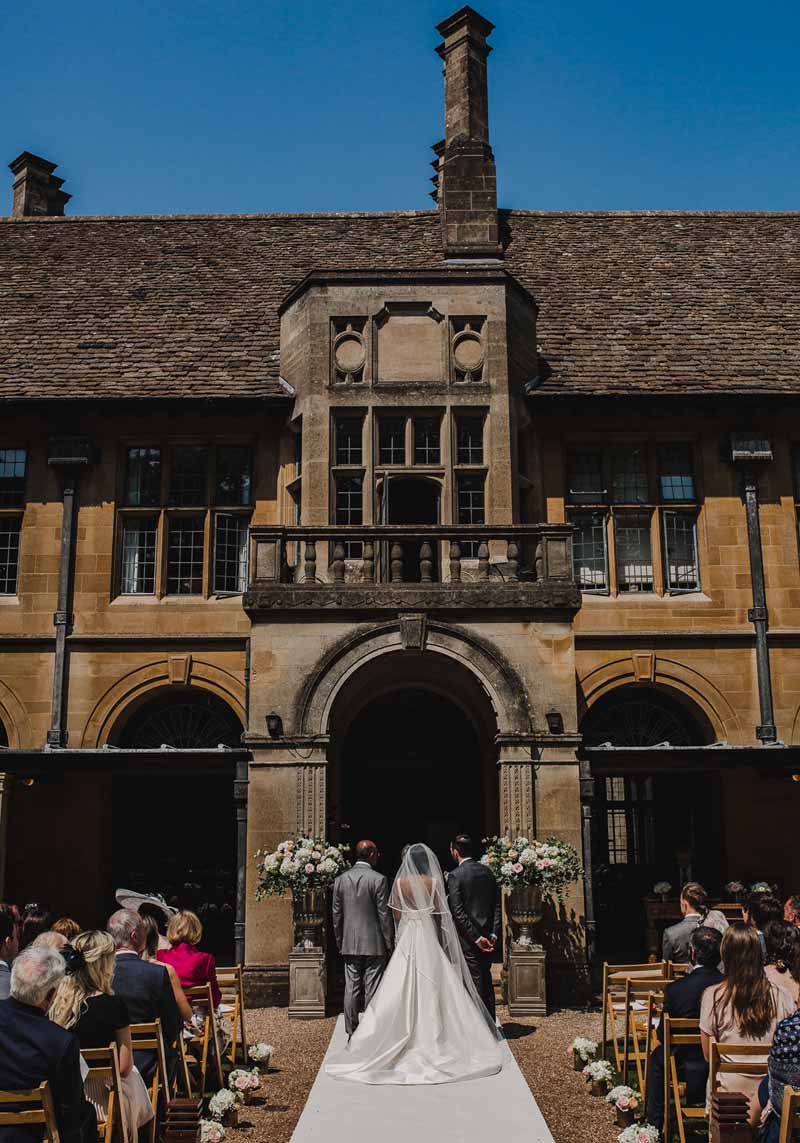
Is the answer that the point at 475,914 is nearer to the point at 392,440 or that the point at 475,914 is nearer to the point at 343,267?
the point at 392,440

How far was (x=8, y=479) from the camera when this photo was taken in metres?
18.7

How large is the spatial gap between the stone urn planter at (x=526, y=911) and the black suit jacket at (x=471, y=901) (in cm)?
163

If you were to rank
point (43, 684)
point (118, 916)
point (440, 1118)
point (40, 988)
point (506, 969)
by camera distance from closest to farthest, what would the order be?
point (40, 988) → point (118, 916) → point (440, 1118) → point (506, 969) → point (43, 684)

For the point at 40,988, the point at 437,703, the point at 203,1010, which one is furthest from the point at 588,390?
the point at 40,988

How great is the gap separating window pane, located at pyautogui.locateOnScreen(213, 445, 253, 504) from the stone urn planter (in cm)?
807

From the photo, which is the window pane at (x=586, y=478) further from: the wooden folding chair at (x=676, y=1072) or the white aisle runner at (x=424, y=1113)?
the wooden folding chair at (x=676, y=1072)

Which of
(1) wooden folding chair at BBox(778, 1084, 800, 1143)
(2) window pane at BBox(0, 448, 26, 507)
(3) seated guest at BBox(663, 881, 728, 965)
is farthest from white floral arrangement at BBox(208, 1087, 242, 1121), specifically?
(2) window pane at BBox(0, 448, 26, 507)

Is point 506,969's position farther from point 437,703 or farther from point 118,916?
point 118,916

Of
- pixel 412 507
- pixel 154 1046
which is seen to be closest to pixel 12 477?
pixel 412 507

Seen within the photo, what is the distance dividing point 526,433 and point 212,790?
750 cm

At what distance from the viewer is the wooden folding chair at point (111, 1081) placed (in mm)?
6262

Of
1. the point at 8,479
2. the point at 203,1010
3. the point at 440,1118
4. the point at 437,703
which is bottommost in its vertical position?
the point at 440,1118

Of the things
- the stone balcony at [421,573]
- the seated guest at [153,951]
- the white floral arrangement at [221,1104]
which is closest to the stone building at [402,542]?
the stone balcony at [421,573]

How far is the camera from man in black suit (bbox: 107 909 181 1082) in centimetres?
731
